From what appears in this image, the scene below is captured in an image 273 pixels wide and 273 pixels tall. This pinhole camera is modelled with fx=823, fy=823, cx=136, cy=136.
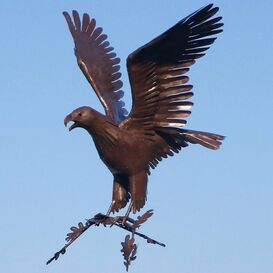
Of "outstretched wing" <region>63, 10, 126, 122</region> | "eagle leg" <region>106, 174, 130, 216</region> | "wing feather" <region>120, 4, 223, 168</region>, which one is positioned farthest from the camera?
"outstretched wing" <region>63, 10, 126, 122</region>

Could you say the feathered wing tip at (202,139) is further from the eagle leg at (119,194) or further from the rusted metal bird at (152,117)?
the eagle leg at (119,194)

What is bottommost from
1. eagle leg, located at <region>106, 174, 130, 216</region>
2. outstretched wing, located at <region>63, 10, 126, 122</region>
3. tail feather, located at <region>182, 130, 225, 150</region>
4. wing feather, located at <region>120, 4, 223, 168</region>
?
eagle leg, located at <region>106, 174, 130, 216</region>

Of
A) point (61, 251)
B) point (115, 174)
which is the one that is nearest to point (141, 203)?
point (115, 174)

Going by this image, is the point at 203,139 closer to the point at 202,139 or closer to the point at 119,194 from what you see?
the point at 202,139

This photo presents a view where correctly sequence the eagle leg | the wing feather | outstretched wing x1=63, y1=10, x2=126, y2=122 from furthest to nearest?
outstretched wing x1=63, y1=10, x2=126, y2=122, the eagle leg, the wing feather

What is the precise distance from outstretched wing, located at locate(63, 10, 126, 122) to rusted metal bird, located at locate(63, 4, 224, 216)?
0.96ft

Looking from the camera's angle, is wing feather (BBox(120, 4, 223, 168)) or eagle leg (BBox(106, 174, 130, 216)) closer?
wing feather (BBox(120, 4, 223, 168))

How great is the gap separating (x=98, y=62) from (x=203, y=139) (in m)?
1.05

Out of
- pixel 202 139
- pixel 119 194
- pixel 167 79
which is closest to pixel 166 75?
pixel 167 79

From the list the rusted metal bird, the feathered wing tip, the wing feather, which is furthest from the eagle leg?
the feathered wing tip

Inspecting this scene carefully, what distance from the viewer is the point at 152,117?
15.4 feet

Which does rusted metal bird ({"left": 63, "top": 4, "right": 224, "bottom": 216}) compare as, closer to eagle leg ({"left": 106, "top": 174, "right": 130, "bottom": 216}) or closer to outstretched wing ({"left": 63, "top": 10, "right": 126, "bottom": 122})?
eagle leg ({"left": 106, "top": 174, "right": 130, "bottom": 216})

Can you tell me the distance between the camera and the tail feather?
4777 mm

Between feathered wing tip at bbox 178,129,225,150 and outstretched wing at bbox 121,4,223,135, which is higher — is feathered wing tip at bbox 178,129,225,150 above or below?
below
